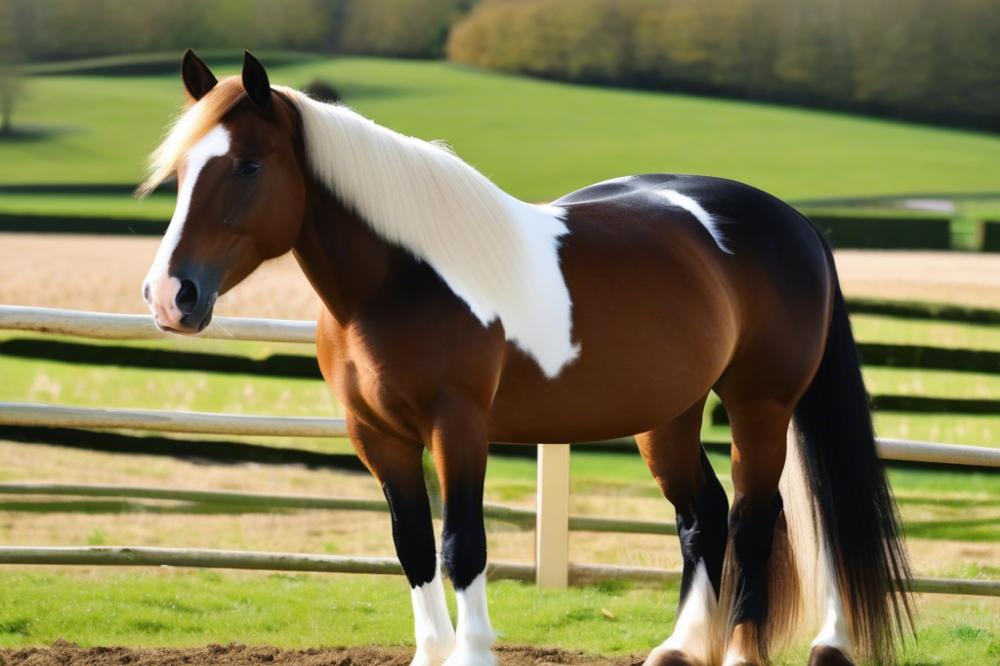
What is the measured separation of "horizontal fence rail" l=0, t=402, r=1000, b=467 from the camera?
4320 mm

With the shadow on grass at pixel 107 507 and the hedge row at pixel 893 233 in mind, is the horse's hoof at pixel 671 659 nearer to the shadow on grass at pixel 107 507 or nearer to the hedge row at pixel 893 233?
the shadow on grass at pixel 107 507

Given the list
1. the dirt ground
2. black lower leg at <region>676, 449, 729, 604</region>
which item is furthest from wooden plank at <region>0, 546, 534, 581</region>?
black lower leg at <region>676, 449, 729, 604</region>

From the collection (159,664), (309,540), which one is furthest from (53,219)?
(159,664)

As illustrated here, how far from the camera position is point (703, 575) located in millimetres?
3482

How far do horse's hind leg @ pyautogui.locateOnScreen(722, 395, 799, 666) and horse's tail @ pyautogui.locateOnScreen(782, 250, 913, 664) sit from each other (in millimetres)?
148

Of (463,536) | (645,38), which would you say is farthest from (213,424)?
(645,38)

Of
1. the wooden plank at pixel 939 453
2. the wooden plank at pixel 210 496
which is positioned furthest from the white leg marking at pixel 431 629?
the wooden plank at pixel 210 496

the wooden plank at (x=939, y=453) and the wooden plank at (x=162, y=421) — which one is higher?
the wooden plank at (x=162, y=421)

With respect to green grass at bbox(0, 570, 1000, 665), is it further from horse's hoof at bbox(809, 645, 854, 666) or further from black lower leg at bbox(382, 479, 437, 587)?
black lower leg at bbox(382, 479, 437, 587)

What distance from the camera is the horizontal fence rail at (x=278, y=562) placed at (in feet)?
14.4

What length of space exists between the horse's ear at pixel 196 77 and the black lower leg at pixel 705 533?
1.94m

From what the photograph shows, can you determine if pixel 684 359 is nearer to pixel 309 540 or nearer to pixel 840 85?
pixel 309 540

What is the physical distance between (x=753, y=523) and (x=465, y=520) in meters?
1.11

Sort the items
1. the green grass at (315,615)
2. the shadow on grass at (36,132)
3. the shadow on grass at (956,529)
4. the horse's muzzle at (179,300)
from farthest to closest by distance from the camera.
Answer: the shadow on grass at (36,132), the shadow on grass at (956,529), the green grass at (315,615), the horse's muzzle at (179,300)
